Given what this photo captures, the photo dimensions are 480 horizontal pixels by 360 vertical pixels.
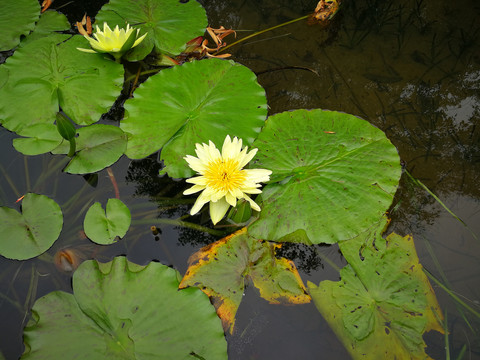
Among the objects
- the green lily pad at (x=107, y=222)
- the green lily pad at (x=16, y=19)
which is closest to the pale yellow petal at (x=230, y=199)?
the green lily pad at (x=107, y=222)

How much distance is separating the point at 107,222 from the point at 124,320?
55cm

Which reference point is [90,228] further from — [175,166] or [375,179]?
[375,179]

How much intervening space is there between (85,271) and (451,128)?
2440 mm

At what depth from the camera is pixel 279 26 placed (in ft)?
9.57

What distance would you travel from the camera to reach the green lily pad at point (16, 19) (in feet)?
8.09

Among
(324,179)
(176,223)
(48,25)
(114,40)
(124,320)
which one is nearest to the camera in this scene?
(124,320)

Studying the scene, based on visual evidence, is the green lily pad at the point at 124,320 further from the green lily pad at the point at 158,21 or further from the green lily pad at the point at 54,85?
the green lily pad at the point at 158,21

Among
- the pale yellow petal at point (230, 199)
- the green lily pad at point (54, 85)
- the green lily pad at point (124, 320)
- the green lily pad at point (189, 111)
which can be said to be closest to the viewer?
the green lily pad at point (124, 320)

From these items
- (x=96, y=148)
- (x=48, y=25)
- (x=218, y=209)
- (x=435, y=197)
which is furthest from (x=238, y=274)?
(x=48, y=25)

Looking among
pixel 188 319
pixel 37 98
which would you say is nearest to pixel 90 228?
pixel 188 319

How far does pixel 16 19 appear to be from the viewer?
2.56m

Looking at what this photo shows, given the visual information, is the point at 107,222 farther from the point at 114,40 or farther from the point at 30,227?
the point at 114,40

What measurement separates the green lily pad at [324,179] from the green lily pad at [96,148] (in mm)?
830

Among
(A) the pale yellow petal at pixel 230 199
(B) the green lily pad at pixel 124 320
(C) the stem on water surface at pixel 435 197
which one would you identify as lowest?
(B) the green lily pad at pixel 124 320
